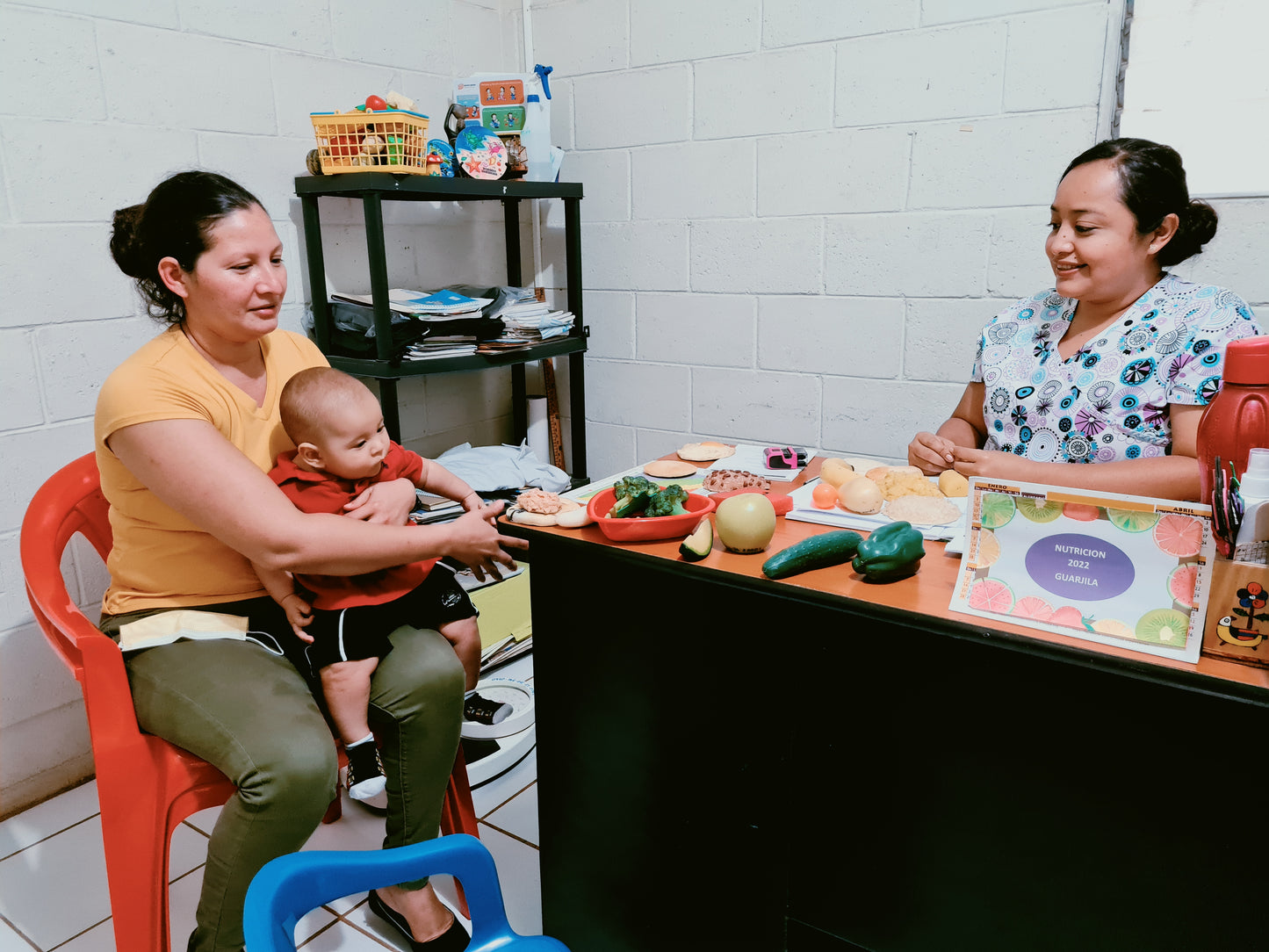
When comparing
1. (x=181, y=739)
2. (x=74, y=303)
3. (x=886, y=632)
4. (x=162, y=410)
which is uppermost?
(x=74, y=303)

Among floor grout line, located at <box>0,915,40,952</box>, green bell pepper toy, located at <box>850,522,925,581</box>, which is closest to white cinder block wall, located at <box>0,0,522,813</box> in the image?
floor grout line, located at <box>0,915,40,952</box>

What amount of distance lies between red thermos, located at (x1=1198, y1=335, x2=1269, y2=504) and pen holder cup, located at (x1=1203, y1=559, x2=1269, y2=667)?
0.10 m

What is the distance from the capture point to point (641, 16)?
2777mm

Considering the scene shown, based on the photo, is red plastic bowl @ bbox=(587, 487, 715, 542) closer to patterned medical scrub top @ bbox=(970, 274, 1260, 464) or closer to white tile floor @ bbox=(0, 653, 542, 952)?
white tile floor @ bbox=(0, 653, 542, 952)

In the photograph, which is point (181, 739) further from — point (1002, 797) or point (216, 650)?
point (1002, 797)

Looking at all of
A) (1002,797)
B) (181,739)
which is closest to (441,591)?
(181,739)

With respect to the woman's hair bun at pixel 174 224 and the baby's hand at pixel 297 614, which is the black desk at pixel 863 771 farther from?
the woman's hair bun at pixel 174 224

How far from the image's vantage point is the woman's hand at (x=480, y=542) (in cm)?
158

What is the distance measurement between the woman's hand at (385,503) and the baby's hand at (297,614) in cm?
18

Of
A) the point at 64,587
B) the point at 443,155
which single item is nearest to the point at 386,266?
the point at 443,155

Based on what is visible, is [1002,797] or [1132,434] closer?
[1002,797]

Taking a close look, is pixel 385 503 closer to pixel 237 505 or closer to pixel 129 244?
pixel 237 505

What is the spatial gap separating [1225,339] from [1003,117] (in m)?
0.97

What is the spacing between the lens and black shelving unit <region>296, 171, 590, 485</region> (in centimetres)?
230
